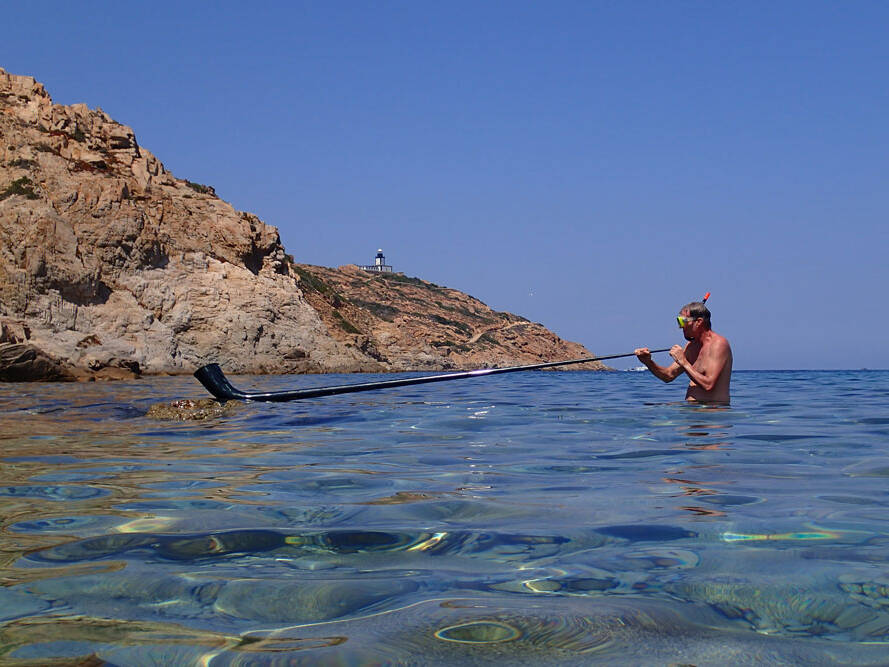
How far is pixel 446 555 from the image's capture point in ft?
9.04

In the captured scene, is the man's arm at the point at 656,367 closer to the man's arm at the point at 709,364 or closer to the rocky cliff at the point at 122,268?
the man's arm at the point at 709,364

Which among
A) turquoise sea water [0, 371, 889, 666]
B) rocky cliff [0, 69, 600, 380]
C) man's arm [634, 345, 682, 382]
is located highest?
rocky cliff [0, 69, 600, 380]

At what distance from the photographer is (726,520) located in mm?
3170

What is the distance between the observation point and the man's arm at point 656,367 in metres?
8.53

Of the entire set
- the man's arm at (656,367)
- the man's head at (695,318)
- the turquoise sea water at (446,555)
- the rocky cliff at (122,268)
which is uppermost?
the rocky cliff at (122,268)

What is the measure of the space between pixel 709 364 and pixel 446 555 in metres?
6.91

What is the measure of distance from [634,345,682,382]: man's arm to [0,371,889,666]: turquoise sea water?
2687 mm

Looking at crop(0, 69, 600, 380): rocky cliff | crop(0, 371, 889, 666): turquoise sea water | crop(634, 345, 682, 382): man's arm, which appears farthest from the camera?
crop(0, 69, 600, 380): rocky cliff

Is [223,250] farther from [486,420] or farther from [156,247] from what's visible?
[486,420]

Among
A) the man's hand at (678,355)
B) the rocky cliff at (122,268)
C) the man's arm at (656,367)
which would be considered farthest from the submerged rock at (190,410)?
the rocky cliff at (122,268)

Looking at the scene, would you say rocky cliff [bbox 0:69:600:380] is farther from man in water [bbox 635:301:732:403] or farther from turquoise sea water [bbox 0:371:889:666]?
turquoise sea water [bbox 0:371:889:666]

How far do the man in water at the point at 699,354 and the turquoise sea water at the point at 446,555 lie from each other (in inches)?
117

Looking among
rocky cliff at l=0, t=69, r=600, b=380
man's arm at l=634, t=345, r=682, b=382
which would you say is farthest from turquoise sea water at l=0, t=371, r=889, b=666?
rocky cliff at l=0, t=69, r=600, b=380

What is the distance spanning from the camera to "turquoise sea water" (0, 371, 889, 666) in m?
1.86
